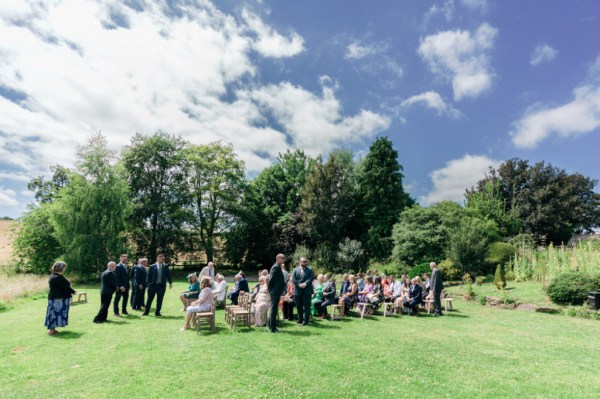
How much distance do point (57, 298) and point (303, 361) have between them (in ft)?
21.8

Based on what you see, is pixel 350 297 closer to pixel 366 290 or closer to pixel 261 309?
pixel 366 290

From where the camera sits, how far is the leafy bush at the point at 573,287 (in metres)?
12.7

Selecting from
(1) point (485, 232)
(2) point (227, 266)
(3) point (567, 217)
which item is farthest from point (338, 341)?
(3) point (567, 217)

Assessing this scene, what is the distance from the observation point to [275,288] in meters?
9.01

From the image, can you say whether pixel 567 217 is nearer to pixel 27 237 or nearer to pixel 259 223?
pixel 259 223

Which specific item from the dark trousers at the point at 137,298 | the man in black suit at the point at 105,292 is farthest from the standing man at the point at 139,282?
the man in black suit at the point at 105,292

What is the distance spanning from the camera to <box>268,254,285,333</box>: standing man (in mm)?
8805

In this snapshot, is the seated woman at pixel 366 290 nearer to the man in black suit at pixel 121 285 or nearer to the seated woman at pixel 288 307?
the seated woman at pixel 288 307

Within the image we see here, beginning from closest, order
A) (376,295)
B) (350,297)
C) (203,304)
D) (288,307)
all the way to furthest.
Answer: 1. (203,304)
2. (288,307)
3. (350,297)
4. (376,295)

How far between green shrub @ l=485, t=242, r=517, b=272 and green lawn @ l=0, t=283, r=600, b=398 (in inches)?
438

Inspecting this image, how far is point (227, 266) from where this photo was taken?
127ft

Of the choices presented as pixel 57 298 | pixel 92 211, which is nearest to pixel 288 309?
pixel 57 298

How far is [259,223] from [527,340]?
3038 cm

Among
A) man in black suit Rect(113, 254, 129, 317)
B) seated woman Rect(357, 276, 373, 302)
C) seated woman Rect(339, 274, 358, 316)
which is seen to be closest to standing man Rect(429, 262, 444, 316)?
seated woman Rect(357, 276, 373, 302)
